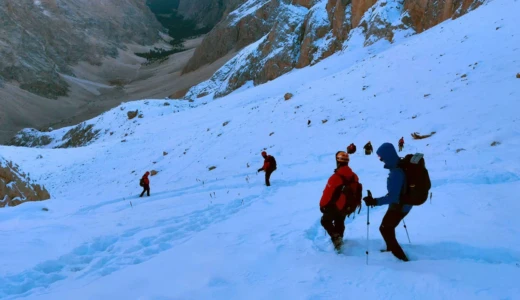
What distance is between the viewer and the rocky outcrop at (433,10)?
1138 inches

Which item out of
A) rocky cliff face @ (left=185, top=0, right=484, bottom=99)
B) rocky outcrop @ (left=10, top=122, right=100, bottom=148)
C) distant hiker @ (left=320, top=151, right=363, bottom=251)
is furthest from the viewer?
rocky outcrop @ (left=10, top=122, right=100, bottom=148)

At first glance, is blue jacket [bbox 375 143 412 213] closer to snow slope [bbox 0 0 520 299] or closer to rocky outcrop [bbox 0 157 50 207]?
snow slope [bbox 0 0 520 299]

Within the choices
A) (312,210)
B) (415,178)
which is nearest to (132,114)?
(312,210)

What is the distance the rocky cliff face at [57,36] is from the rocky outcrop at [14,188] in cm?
9037

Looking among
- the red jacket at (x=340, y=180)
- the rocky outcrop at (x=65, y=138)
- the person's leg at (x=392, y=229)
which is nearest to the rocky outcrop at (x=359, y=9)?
the rocky outcrop at (x=65, y=138)

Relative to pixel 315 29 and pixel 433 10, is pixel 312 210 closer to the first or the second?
pixel 433 10

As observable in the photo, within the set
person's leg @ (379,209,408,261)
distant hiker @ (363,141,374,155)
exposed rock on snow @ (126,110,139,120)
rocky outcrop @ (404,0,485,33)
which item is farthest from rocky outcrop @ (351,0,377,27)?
person's leg @ (379,209,408,261)

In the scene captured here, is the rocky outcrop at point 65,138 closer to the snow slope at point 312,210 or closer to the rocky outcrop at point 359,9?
the snow slope at point 312,210

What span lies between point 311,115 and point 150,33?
163 meters

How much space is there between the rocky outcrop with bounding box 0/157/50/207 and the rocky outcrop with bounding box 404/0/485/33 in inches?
1158

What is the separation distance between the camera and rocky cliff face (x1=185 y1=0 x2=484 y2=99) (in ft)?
109

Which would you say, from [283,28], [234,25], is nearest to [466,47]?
[283,28]

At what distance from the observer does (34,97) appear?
90062 millimetres

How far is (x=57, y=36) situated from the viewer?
379ft
